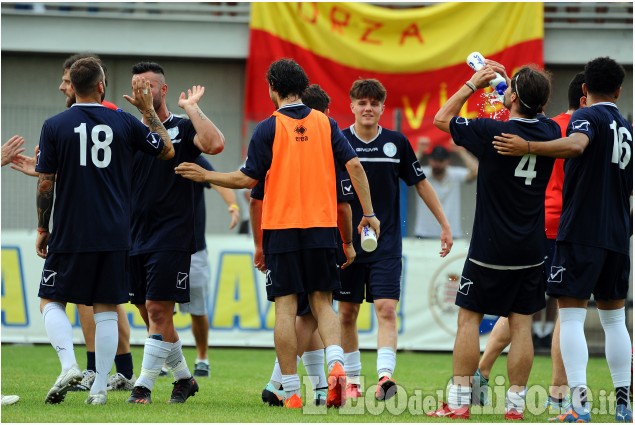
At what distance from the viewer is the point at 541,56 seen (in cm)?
1784

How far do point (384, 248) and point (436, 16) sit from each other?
988 centimetres

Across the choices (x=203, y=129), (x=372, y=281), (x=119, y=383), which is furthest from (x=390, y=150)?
(x=119, y=383)

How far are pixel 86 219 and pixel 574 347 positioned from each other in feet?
10.9

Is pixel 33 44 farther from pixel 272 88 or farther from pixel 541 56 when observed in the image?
pixel 272 88

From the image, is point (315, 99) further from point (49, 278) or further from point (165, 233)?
point (49, 278)

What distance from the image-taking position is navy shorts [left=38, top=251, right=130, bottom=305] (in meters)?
7.29

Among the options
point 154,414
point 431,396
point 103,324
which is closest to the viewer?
point 154,414

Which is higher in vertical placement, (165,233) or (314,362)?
(165,233)

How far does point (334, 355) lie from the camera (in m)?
7.27

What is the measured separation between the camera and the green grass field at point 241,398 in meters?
6.80

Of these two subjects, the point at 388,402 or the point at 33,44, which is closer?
the point at 388,402

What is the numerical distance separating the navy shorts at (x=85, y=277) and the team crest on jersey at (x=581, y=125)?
310 centimetres

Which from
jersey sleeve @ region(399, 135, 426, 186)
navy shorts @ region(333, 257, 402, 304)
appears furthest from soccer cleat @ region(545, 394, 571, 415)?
A: jersey sleeve @ region(399, 135, 426, 186)

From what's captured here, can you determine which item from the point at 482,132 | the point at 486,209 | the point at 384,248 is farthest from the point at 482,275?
the point at 384,248
